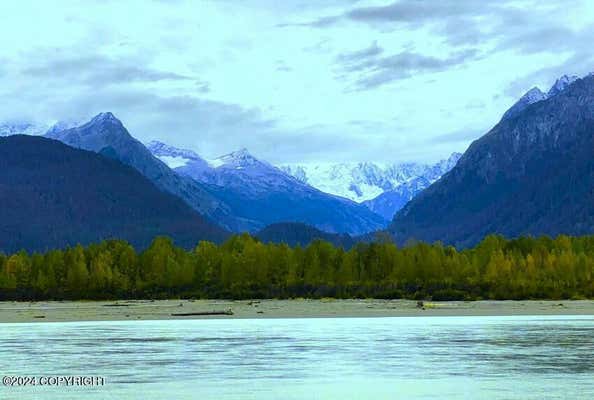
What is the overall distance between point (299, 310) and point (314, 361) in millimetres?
76533

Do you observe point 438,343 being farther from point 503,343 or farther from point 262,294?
point 262,294

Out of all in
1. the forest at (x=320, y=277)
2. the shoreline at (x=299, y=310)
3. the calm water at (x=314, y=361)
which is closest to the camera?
the calm water at (x=314, y=361)

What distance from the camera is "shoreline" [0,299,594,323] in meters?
131

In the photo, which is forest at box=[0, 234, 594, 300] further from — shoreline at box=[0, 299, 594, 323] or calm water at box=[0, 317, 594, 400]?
calm water at box=[0, 317, 594, 400]

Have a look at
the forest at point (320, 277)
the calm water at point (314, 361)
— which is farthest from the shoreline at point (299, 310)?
the calm water at point (314, 361)

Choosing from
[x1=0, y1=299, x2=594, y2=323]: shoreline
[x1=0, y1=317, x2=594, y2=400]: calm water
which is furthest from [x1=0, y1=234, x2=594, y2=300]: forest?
[x1=0, y1=317, x2=594, y2=400]: calm water

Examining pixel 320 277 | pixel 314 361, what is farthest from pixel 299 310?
pixel 314 361

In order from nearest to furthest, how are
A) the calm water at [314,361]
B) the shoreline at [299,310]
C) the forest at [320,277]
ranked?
the calm water at [314,361] → the shoreline at [299,310] → the forest at [320,277]

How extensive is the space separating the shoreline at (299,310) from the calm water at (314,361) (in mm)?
25630

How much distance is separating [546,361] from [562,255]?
130 metres

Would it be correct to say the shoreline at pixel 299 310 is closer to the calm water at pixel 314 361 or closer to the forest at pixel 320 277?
the forest at pixel 320 277

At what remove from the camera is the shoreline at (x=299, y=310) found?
13062 centimetres

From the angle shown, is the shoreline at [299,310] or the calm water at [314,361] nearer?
the calm water at [314,361]

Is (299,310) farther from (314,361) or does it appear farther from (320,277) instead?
(314,361)
